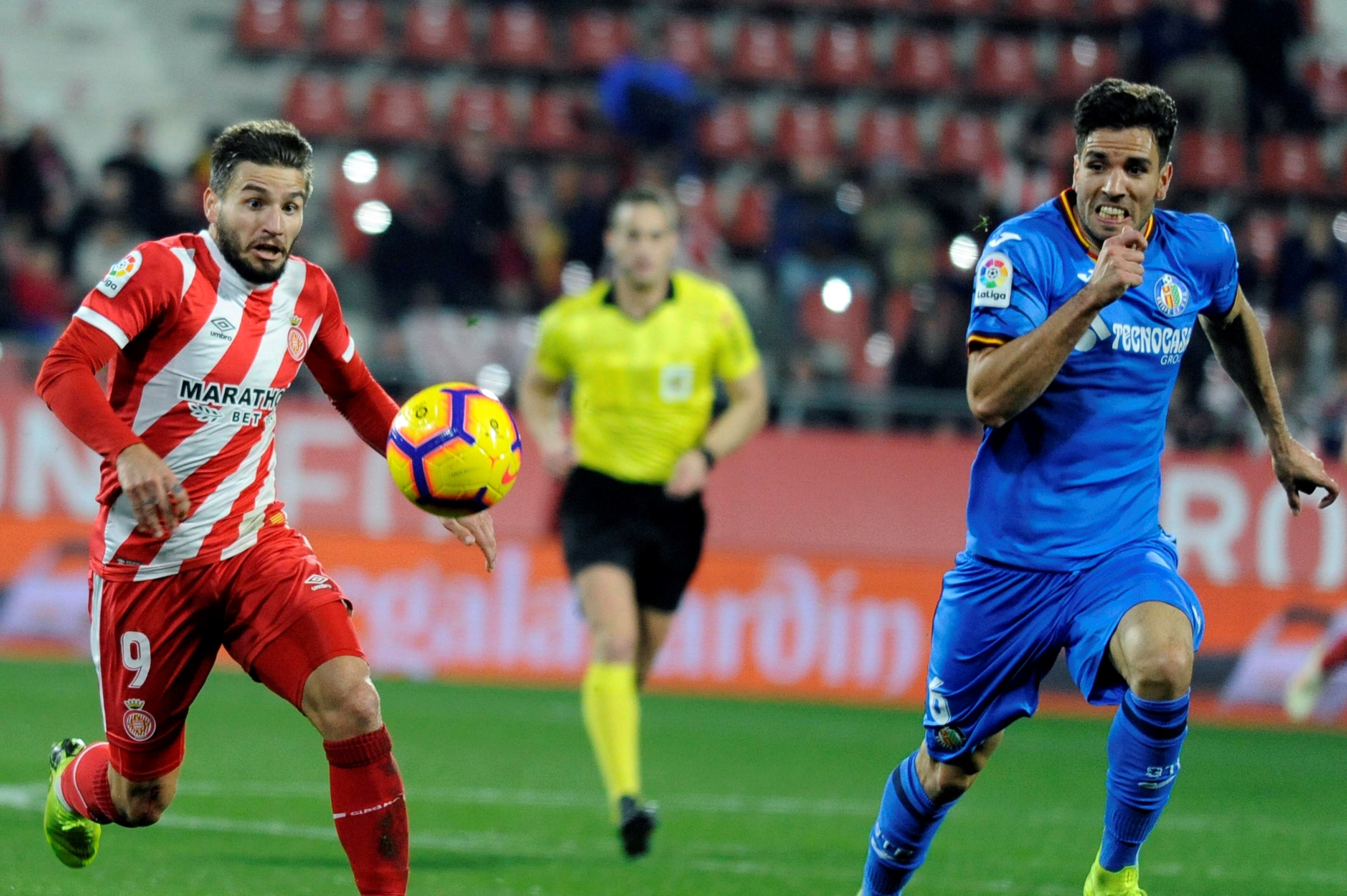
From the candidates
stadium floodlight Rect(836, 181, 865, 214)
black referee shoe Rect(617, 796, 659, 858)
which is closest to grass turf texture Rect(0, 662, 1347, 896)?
black referee shoe Rect(617, 796, 659, 858)

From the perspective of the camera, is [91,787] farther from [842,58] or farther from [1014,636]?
[842,58]

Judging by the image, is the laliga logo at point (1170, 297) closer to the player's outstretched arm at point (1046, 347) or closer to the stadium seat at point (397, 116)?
the player's outstretched arm at point (1046, 347)

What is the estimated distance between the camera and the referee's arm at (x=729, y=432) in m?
7.56

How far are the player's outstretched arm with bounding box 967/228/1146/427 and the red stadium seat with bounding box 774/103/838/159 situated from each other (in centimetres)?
1311

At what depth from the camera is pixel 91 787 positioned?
5.31 metres

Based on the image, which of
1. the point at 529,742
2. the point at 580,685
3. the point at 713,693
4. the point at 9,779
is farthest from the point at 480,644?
the point at 9,779

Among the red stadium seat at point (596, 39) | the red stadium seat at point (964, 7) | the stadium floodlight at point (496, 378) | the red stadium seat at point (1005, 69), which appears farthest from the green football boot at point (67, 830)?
the red stadium seat at point (964, 7)

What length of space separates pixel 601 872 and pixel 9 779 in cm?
318

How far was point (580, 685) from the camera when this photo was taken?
1296 cm

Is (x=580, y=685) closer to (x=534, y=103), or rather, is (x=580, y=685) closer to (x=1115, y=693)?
(x=534, y=103)

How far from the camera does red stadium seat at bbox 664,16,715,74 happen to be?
1797 cm

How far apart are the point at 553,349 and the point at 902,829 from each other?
3637mm

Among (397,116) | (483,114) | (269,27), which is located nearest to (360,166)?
(397,116)

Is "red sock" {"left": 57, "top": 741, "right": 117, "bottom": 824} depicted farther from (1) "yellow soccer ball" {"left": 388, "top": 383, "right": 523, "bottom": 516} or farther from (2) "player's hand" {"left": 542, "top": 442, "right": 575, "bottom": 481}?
(2) "player's hand" {"left": 542, "top": 442, "right": 575, "bottom": 481}
